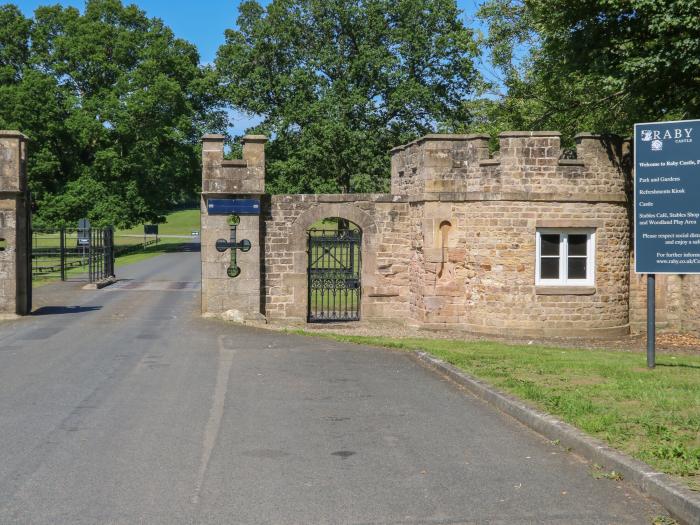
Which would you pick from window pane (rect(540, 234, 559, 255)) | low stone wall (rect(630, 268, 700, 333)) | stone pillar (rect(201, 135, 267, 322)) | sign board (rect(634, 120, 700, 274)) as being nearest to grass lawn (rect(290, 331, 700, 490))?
sign board (rect(634, 120, 700, 274))

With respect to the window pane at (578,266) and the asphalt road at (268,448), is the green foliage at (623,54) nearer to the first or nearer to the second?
the window pane at (578,266)

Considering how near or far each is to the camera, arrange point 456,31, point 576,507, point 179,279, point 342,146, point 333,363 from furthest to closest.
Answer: point 456,31 → point 342,146 → point 179,279 → point 333,363 → point 576,507

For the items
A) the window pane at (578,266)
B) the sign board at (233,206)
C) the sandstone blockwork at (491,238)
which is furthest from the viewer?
the sign board at (233,206)

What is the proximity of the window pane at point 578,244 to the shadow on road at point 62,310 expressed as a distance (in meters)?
11.1

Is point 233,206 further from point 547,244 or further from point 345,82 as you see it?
point 345,82

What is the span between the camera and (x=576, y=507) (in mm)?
5656

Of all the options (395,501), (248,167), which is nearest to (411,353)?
(248,167)

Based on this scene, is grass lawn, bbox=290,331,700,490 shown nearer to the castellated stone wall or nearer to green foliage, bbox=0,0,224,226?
the castellated stone wall

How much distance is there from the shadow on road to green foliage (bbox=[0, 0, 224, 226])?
23264 mm

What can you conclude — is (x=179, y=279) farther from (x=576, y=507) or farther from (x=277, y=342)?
(x=576, y=507)

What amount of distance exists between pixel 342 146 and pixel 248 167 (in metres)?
20.4

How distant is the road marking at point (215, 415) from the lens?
6328 mm

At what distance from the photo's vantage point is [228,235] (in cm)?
1823

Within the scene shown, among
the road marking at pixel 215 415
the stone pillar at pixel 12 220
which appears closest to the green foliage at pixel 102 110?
the stone pillar at pixel 12 220
